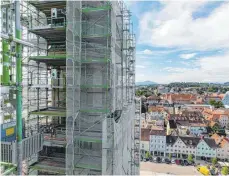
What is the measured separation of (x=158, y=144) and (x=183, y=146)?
3.62 m

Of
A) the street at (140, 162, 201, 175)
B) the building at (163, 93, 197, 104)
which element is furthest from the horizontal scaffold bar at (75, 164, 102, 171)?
the building at (163, 93, 197, 104)

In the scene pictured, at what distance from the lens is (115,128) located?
20.0ft

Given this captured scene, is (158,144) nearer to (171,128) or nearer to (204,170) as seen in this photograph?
(171,128)

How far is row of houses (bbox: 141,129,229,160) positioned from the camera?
26.4 m

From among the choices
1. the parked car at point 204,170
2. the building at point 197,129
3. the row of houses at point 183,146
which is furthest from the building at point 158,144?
the building at point 197,129

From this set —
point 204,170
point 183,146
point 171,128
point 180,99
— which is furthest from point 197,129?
point 180,99

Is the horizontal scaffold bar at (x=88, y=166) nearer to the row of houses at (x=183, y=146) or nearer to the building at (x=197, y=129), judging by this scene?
the row of houses at (x=183, y=146)

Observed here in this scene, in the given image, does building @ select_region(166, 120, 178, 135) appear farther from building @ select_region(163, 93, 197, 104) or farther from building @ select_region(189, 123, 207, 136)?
building @ select_region(163, 93, 197, 104)

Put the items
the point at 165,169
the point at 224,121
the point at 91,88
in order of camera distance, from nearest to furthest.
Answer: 1. the point at 91,88
2. the point at 165,169
3. the point at 224,121

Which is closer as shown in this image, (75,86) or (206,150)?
(75,86)

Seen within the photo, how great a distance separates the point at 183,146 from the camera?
2716cm

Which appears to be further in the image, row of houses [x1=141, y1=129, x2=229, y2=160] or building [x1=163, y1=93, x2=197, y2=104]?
building [x1=163, y1=93, x2=197, y2=104]

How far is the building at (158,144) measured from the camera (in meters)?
27.9

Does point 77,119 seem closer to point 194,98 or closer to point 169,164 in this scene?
point 169,164
